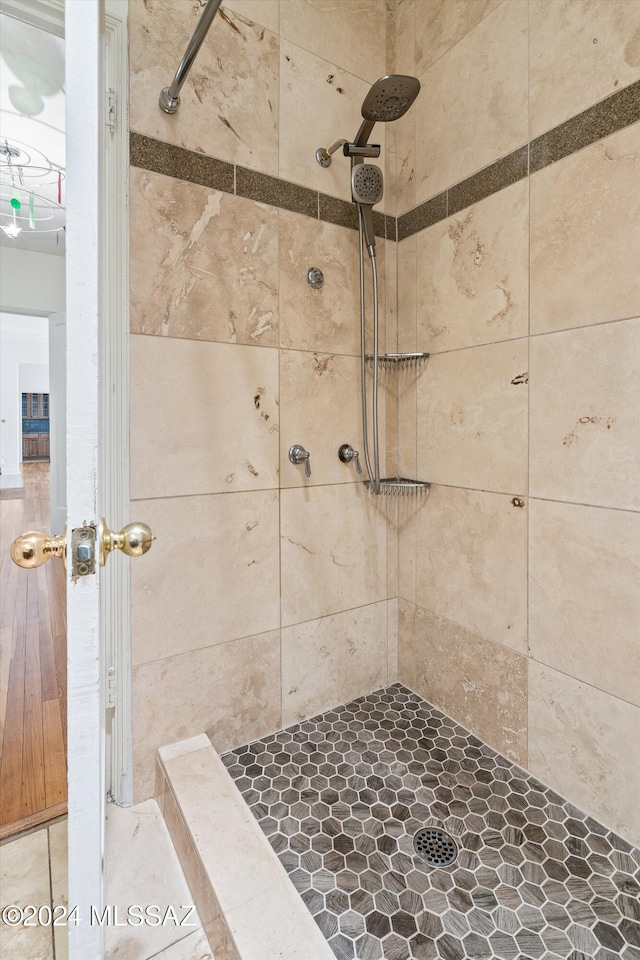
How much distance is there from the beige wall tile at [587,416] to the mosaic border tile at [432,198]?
46 centimetres

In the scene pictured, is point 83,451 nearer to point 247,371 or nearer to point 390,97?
point 247,371

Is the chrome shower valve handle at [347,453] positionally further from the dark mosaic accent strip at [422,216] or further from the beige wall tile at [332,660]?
the dark mosaic accent strip at [422,216]

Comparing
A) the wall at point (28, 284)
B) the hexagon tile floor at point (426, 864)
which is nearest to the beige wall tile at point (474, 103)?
the hexagon tile floor at point (426, 864)

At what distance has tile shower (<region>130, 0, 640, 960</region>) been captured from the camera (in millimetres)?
1132

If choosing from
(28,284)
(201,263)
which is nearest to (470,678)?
(201,263)

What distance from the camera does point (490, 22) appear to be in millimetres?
1356

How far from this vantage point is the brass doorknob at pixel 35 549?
2.03ft

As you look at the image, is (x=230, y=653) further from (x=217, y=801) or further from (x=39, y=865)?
(x=39, y=865)

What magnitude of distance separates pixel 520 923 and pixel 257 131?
2060 mm

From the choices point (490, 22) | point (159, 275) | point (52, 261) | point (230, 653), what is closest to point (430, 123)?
point (490, 22)

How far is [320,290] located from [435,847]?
1566mm

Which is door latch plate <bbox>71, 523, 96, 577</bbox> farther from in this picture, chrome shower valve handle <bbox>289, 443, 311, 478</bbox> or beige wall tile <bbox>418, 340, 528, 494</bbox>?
beige wall tile <bbox>418, 340, 528, 494</bbox>

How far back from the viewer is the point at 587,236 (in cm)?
114

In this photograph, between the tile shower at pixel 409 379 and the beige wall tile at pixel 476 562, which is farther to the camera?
the beige wall tile at pixel 476 562
